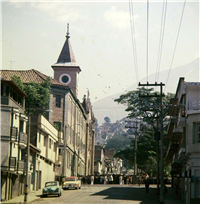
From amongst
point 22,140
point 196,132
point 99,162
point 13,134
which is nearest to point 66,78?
point 99,162

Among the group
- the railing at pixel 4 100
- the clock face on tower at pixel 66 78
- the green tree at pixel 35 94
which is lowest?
the railing at pixel 4 100

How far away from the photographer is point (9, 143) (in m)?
35.4

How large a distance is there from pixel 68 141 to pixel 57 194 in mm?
37163

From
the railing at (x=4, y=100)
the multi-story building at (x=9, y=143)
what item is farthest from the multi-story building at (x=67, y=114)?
the railing at (x=4, y=100)

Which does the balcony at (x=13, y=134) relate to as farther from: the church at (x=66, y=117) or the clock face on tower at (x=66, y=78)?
the clock face on tower at (x=66, y=78)

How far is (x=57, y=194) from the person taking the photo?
121 feet

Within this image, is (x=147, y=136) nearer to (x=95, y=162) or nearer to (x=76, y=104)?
(x=76, y=104)

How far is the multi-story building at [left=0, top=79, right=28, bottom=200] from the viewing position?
3484 centimetres

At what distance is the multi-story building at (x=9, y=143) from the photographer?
1372 inches

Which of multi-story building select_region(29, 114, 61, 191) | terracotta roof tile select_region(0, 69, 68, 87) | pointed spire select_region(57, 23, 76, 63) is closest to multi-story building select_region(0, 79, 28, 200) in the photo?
multi-story building select_region(29, 114, 61, 191)

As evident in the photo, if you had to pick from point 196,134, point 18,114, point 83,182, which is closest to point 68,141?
point 83,182

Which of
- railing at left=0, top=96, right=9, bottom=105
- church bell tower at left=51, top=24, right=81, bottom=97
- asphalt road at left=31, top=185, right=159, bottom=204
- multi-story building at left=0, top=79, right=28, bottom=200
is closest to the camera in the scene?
asphalt road at left=31, top=185, right=159, bottom=204

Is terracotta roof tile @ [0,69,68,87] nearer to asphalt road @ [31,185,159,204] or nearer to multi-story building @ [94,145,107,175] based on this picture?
asphalt road @ [31,185,159,204]

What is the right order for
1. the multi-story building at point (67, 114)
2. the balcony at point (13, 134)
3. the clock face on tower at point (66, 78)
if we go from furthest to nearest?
1. the clock face on tower at point (66, 78)
2. the multi-story building at point (67, 114)
3. the balcony at point (13, 134)
